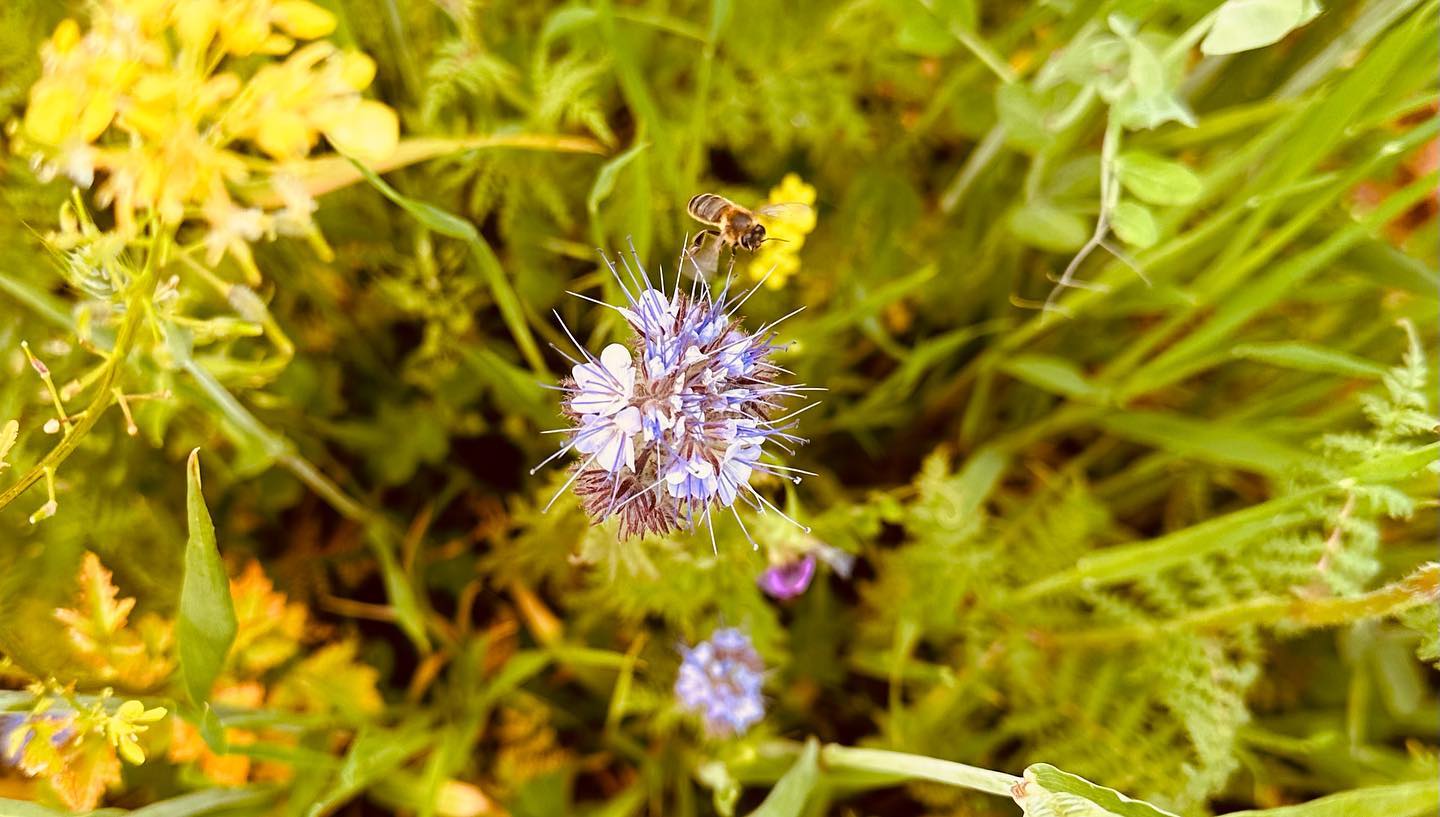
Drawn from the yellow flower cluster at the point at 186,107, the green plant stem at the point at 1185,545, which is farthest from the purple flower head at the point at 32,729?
the green plant stem at the point at 1185,545

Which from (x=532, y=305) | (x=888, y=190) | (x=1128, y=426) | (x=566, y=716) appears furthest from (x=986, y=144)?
(x=566, y=716)

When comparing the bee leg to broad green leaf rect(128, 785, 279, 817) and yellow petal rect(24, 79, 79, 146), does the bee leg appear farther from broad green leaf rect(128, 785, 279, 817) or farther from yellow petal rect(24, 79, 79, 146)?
broad green leaf rect(128, 785, 279, 817)

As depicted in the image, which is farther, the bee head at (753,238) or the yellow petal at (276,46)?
the bee head at (753,238)

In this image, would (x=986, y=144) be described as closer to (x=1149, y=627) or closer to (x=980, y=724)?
(x=1149, y=627)

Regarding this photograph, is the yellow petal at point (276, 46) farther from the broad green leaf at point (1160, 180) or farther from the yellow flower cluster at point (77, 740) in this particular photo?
the broad green leaf at point (1160, 180)

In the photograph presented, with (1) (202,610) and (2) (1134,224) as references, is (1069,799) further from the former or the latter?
(1) (202,610)

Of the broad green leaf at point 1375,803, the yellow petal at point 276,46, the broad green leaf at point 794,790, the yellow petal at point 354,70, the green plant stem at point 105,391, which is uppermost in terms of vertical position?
the yellow petal at point 276,46
